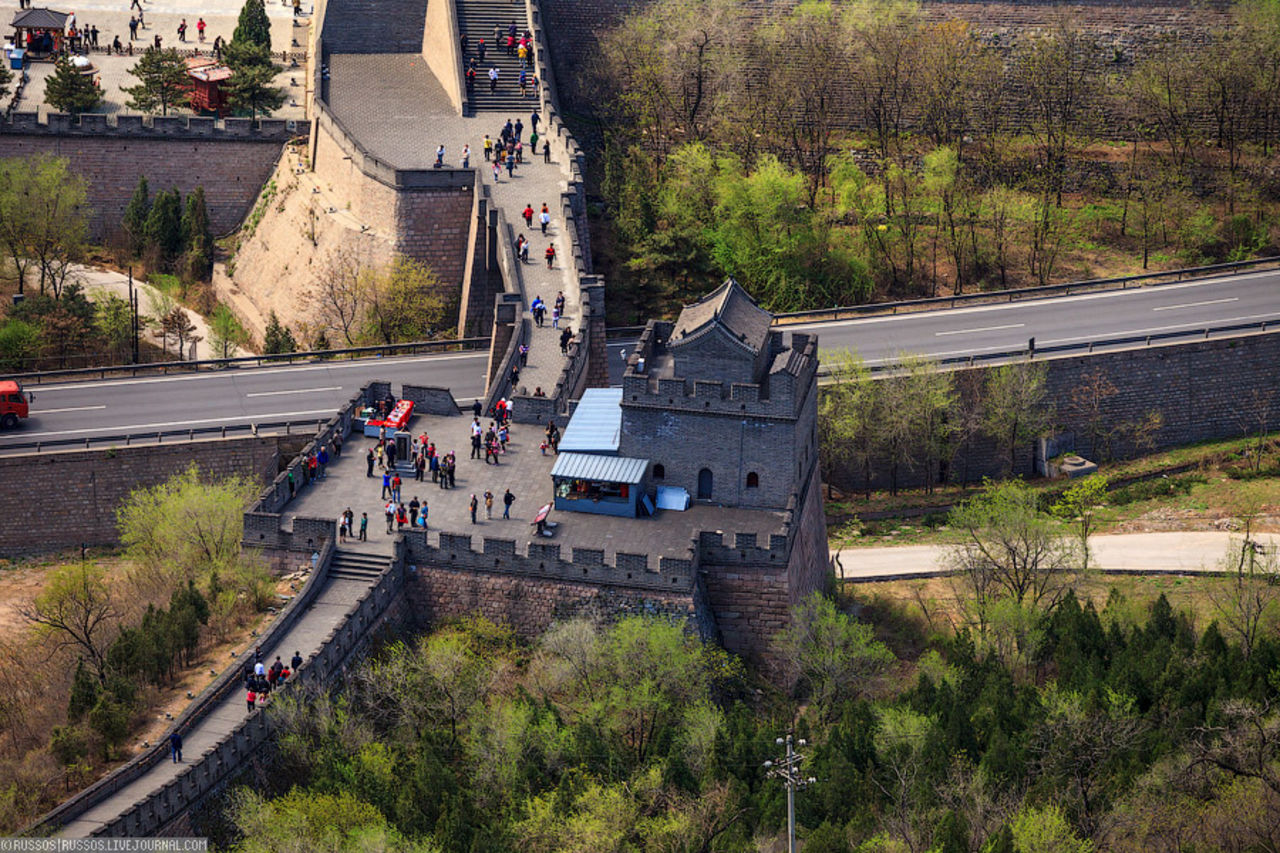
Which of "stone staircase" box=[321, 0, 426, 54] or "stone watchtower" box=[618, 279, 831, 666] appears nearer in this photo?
"stone watchtower" box=[618, 279, 831, 666]

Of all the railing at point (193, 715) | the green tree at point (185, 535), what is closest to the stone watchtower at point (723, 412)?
the railing at point (193, 715)

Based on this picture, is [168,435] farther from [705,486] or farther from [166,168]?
[166,168]

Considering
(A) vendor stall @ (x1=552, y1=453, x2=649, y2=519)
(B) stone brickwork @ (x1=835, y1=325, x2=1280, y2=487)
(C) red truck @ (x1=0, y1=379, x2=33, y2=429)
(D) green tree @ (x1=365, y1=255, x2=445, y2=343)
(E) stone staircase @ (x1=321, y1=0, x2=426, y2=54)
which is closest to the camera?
(A) vendor stall @ (x1=552, y1=453, x2=649, y2=519)

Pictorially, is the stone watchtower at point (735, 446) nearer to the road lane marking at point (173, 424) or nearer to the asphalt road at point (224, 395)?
the asphalt road at point (224, 395)

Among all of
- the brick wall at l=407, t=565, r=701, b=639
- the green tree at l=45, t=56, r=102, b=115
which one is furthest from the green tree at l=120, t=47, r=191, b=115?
the brick wall at l=407, t=565, r=701, b=639

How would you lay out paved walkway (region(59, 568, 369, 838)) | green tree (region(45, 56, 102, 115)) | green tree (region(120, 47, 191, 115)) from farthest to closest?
1. green tree (region(120, 47, 191, 115))
2. green tree (region(45, 56, 102, 115))
3. paved walkway (region(59, 568, 369, 838))

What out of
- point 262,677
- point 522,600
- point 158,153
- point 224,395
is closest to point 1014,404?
point 522,600

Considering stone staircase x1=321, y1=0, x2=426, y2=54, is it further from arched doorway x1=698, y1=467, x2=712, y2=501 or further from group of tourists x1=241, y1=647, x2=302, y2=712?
group of tourists x1=241, y1=647, x2=302, y2=712
